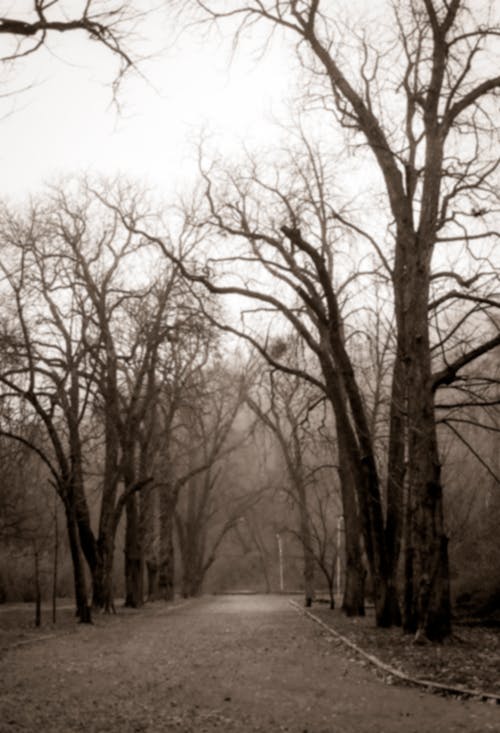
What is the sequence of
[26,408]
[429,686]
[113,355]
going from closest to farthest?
[429,686] < [26,408] < [113,355]

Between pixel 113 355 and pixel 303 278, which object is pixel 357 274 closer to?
pixel 303 278

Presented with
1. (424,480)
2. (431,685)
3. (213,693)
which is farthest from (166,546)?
(431,685)

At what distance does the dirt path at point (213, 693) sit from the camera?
23.9ft

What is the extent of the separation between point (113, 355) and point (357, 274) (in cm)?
943

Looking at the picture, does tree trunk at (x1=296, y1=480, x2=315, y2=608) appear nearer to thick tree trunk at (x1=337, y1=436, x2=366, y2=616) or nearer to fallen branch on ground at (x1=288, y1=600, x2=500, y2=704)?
thick tree trunk at (x1=337, y1=436, x2=366, y2=616)

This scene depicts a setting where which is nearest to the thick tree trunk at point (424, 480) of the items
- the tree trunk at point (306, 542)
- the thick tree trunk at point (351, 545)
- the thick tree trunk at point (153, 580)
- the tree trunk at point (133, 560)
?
the thick tree trunk at point (351, 545)

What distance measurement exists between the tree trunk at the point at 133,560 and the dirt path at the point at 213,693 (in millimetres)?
15129

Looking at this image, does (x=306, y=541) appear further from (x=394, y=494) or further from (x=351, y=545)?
(x=394, y=494)

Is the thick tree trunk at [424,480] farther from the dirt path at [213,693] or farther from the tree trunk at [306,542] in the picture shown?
the tree trunk at [306,542]

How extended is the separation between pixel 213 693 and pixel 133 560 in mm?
22467

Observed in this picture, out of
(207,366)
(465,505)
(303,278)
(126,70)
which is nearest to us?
(126,70)

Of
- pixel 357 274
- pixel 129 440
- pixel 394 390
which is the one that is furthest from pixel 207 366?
pixel 394 390

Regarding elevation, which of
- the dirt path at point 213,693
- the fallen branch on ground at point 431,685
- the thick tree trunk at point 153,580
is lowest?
the dirt path at point 213,693

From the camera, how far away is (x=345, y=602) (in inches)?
905
